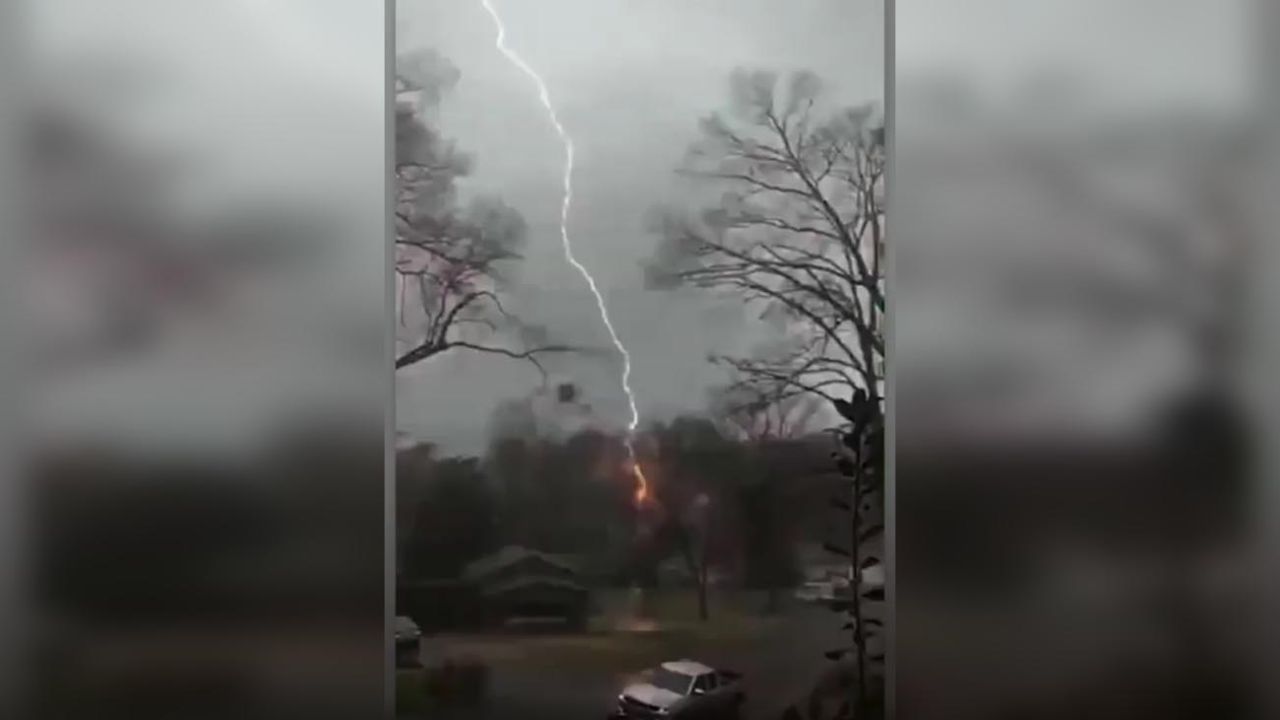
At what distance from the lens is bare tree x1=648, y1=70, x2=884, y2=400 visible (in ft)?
5.92

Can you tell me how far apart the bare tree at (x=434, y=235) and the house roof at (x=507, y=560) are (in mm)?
324

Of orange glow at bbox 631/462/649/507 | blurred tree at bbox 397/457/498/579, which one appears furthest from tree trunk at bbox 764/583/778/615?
blurred tree at bbox 397/457/498/579

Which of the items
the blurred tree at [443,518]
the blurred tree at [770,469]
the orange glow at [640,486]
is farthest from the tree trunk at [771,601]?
the blurred tree at [443,518]

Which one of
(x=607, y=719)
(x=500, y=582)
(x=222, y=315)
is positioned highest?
(x=222, y=315)

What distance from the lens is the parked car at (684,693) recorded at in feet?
5.84

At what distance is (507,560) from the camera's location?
1.78 meters

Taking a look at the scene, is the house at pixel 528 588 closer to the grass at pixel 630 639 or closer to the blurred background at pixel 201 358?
the grass at pixel 630 639

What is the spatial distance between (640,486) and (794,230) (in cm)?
48

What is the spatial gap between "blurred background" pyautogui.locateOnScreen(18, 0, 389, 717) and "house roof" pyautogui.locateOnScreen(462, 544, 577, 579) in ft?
0.49

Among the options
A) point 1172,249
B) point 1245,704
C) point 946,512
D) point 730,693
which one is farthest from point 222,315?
point 1245,704

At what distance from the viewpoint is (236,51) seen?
1771mm

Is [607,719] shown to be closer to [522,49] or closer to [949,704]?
[949,704]

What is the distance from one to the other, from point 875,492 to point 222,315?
42.3 inches

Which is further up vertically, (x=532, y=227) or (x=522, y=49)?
(x=522, y=49)
